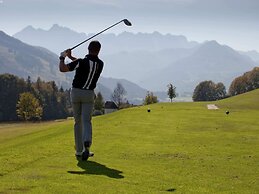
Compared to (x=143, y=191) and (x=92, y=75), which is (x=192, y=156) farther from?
(x=143, y=191)

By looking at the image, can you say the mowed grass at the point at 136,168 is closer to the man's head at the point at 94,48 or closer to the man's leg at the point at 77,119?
the man's leg at the point at 77,119

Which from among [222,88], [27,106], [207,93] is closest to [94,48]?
[27,106]

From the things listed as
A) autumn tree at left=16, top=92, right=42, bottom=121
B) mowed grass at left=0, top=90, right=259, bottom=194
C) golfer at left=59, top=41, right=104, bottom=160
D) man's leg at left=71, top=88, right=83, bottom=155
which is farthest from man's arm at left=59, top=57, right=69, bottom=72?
autumn tree at left=16, top=92, right=42, bottom=121

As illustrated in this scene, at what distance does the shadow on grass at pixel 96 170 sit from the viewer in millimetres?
9492

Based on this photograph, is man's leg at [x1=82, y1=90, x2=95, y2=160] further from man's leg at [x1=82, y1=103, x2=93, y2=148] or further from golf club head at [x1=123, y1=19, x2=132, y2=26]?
golf club head at [x1=123, y1=19, x2=132, y2=26]

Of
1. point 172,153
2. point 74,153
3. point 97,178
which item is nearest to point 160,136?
point 172,153

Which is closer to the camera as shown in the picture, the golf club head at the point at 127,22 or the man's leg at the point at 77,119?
the man's leg at the point at 77,119

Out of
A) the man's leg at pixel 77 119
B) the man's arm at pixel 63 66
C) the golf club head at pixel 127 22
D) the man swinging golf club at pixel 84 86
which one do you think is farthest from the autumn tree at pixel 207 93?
the man's arm at pixel 63 66

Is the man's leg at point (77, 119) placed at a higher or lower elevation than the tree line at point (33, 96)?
lower

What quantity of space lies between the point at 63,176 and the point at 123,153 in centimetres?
410

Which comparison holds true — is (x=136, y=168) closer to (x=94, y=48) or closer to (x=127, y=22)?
(x=94, y=48)

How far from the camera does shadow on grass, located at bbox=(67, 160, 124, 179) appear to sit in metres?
9.49

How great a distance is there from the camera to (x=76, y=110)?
39.8 feet

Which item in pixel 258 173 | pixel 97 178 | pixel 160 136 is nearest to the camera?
pixel 97 178
